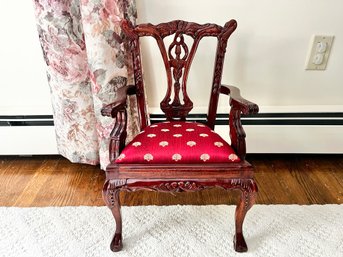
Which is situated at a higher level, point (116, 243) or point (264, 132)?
point (264, 132)

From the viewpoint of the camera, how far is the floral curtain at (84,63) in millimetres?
1114

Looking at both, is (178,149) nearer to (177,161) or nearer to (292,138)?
(177,161)

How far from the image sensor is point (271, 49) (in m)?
1.35

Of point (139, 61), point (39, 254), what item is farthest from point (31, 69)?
point (39, 254)

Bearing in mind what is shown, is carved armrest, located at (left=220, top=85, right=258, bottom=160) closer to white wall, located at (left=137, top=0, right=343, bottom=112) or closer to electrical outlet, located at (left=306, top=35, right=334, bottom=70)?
white wall, located at (left=137, top=0, right=343, bottom=112)

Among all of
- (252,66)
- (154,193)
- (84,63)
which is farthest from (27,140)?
(252,66)

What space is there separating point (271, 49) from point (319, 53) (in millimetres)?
248

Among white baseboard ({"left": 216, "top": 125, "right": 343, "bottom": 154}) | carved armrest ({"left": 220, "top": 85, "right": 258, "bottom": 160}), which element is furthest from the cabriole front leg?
white baseboard ({"left": 216, "top": 125, "right": 343, "bottom": 154})

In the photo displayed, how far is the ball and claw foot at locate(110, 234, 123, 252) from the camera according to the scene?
103 cm

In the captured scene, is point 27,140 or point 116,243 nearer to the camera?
point 116,243

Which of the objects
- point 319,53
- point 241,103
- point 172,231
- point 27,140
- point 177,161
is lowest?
point 172,231

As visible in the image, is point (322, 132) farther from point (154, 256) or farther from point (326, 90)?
point (154, 256)

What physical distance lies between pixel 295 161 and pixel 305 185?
235 millimetres

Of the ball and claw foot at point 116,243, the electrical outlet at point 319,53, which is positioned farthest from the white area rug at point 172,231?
the electrical outlet at point 319,53
